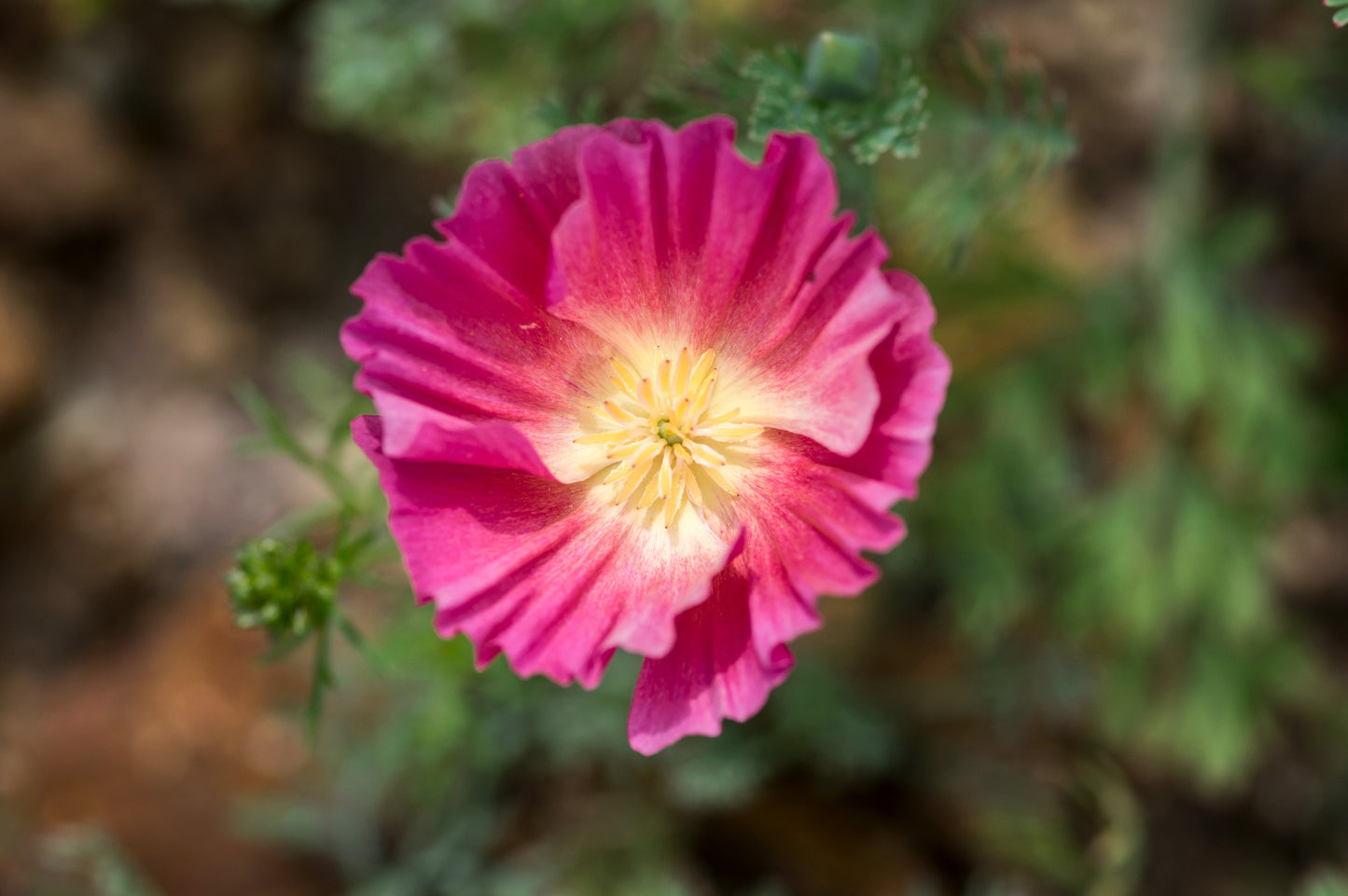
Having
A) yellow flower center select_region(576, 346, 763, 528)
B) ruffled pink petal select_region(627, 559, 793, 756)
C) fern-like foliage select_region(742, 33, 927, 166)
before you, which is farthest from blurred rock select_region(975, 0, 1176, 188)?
Answer: ruffled pink petal select_region(627, 559, 793, 756)

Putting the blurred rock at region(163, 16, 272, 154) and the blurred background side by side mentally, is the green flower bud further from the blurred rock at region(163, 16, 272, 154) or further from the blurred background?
the blurred rock at region(163, 16, 272, 154)

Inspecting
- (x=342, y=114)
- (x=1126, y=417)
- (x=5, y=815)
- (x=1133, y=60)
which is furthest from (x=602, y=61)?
(x=5, y=815)

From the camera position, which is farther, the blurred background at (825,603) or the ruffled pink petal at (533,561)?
the blurred background at (825,603)

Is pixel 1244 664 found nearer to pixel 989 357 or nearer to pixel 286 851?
pixel 989 357

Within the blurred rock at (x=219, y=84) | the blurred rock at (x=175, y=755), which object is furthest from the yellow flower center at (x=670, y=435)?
the blurred rock at (x=219, y=84)

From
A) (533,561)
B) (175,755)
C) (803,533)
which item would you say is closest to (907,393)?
(803,533)

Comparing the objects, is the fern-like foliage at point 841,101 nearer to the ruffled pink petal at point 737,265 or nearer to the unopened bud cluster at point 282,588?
the ruffled pink petal at point 737,265
